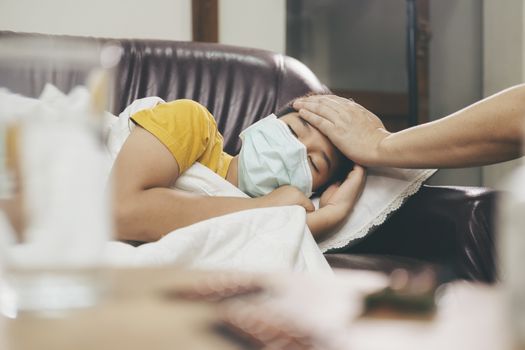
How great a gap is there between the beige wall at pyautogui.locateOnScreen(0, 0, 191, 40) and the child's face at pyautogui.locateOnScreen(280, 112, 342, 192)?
1.12m

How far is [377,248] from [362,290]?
111cm

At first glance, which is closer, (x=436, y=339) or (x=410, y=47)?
(x=436, y=339)

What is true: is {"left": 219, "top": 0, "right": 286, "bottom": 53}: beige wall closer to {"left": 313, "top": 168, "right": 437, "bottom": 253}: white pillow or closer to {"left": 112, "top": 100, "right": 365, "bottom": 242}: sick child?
{"left": 112, "top": 100, "right": 365, "bottom": 242}: sick child

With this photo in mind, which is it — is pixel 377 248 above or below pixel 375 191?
below

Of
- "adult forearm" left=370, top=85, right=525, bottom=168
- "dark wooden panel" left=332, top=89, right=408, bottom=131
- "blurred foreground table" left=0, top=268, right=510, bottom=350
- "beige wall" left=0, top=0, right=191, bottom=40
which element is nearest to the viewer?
"blurred foreground table" left=0, top=268, right=510, bottom=350

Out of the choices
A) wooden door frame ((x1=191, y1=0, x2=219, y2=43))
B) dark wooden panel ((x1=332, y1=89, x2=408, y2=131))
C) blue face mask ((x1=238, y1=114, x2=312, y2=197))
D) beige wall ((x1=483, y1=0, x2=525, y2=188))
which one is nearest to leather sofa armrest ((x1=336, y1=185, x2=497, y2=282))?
blue face mask ((x1=238, y1=114, x2=312, y2=197))

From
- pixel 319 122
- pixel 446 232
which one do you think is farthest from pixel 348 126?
pixel 446 232

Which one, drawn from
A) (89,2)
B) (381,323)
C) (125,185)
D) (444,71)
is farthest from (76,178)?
(444,71)

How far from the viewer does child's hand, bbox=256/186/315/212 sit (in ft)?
4.69

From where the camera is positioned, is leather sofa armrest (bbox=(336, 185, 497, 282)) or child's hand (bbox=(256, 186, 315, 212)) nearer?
leather sofa armrest (bbox=(336, 185, 497, 282))

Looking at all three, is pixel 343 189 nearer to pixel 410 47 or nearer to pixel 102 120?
pixel 102 120

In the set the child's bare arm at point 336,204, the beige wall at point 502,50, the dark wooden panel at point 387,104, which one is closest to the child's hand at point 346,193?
the child's bare arm at point 336,204

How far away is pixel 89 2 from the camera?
7.82 feet

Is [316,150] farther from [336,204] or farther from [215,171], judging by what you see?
[215,171]
